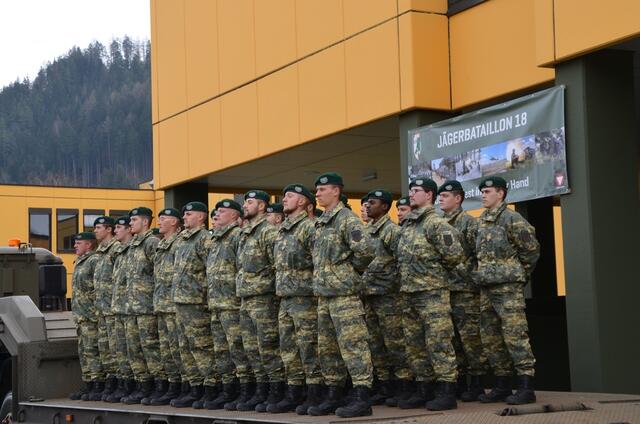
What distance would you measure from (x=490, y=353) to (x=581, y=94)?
2980mm

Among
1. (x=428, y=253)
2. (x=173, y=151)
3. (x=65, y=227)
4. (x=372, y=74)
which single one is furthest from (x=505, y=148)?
→ (x=65, y=227)

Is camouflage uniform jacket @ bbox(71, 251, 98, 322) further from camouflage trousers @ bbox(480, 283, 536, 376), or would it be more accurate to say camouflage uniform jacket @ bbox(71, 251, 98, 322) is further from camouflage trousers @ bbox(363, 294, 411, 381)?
camouflage trousers @ bbox(480, 283, 536, 376)

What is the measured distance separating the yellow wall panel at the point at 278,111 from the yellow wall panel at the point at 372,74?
132cm

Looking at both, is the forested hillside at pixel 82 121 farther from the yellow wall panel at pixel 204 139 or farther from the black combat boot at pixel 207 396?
the black combat boot at pixel 207 396

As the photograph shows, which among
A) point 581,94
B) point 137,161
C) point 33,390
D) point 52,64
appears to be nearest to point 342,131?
point 581,94

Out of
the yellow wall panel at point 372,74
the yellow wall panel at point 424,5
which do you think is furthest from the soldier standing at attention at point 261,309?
the yellow wall panel at point 424,5

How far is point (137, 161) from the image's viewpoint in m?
124

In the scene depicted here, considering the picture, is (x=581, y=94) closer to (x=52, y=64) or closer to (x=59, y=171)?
(x=59, y=171)

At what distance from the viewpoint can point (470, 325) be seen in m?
8.05

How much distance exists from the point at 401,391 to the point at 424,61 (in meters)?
4.97

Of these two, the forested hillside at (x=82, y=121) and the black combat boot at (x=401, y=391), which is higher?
the forested hillside at (x=82, y=121)

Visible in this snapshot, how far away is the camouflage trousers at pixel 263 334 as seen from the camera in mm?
8156

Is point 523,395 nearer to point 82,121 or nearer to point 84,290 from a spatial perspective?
point 84,290

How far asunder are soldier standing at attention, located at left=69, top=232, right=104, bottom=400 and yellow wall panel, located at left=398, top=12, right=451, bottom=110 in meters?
4.03
